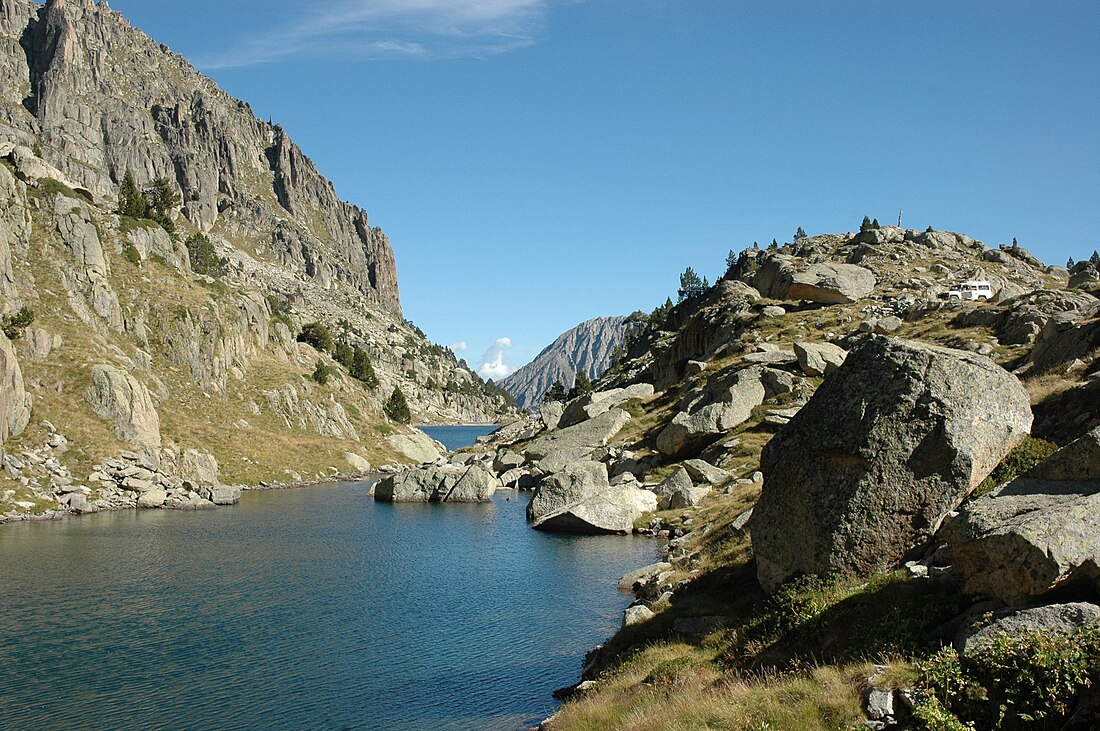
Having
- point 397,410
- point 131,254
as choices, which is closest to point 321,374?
point 397,410

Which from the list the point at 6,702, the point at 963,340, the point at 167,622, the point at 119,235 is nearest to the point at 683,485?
the point at 963,340

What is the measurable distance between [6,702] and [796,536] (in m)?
27.9

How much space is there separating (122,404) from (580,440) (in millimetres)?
50872

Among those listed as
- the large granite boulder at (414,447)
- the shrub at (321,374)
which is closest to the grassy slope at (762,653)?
the large granite boulder at (414,447)

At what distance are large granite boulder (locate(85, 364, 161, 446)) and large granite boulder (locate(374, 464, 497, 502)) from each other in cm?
2535

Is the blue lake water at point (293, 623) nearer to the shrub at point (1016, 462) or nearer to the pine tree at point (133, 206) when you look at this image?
the shrub at point (1016, 462)

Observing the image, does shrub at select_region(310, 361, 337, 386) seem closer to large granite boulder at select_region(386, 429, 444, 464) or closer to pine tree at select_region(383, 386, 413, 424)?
large granite boulder at select_region(386, 429, 444, 464)

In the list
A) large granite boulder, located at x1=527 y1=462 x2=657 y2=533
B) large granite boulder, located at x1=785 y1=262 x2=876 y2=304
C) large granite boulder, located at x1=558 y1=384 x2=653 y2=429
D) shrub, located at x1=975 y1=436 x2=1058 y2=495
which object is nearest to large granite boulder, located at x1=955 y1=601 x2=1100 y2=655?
shrub, located at x1=975 y1=436 x2=1058 y2=495

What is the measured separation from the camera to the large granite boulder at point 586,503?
57.8 meters

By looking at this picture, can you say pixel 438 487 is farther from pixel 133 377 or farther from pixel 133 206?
pixel 133 206

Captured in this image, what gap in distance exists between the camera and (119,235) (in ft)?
357

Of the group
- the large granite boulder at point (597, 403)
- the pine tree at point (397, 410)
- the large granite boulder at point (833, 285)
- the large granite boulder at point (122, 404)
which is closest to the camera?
the large granite boulder at point (122, 404)

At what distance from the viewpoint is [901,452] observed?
769 inches

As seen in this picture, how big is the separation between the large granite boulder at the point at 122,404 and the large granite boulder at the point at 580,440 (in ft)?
146
